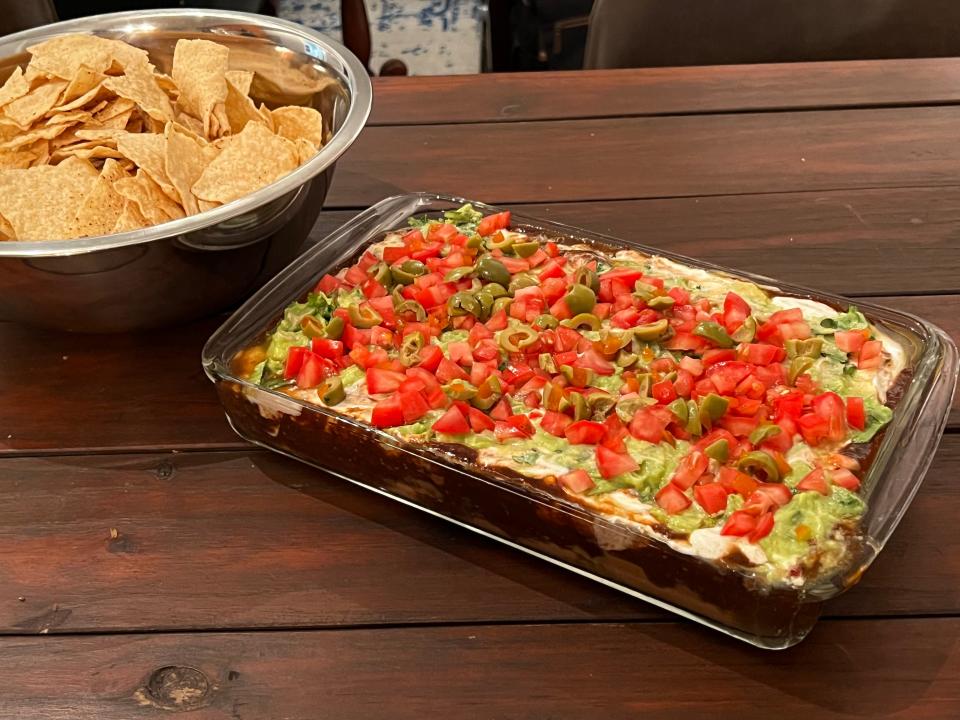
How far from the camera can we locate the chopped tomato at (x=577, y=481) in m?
1.06

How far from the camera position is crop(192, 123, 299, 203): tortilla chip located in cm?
144

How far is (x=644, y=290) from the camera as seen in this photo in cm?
133

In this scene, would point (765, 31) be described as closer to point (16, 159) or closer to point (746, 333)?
point (746, 333)

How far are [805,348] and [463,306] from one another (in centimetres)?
44

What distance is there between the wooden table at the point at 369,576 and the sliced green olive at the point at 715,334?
0.98 feet

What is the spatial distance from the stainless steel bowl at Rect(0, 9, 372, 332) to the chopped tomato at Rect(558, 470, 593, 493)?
1.93ft

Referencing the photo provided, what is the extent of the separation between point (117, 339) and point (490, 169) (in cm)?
77

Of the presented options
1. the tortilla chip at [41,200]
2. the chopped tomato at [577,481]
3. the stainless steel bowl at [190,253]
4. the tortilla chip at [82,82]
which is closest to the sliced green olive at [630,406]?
the chopped tomato at [577,481]

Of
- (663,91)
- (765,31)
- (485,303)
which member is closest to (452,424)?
(485,303)

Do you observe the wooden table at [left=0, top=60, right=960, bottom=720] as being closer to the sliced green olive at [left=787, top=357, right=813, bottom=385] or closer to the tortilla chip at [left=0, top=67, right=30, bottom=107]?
the sliced green olive at [left=787, top=357, right=813, bottom=385]

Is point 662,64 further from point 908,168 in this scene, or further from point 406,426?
point 406,426

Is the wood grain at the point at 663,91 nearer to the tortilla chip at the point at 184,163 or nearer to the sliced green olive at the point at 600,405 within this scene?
the tortilla chip at the point at 184,163

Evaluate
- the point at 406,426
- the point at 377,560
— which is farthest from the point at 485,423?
the point at 377,560

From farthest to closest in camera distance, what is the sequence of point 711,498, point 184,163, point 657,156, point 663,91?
1. point 663,91
2. point 657,156
3. point 184,163
4. point 711,498
